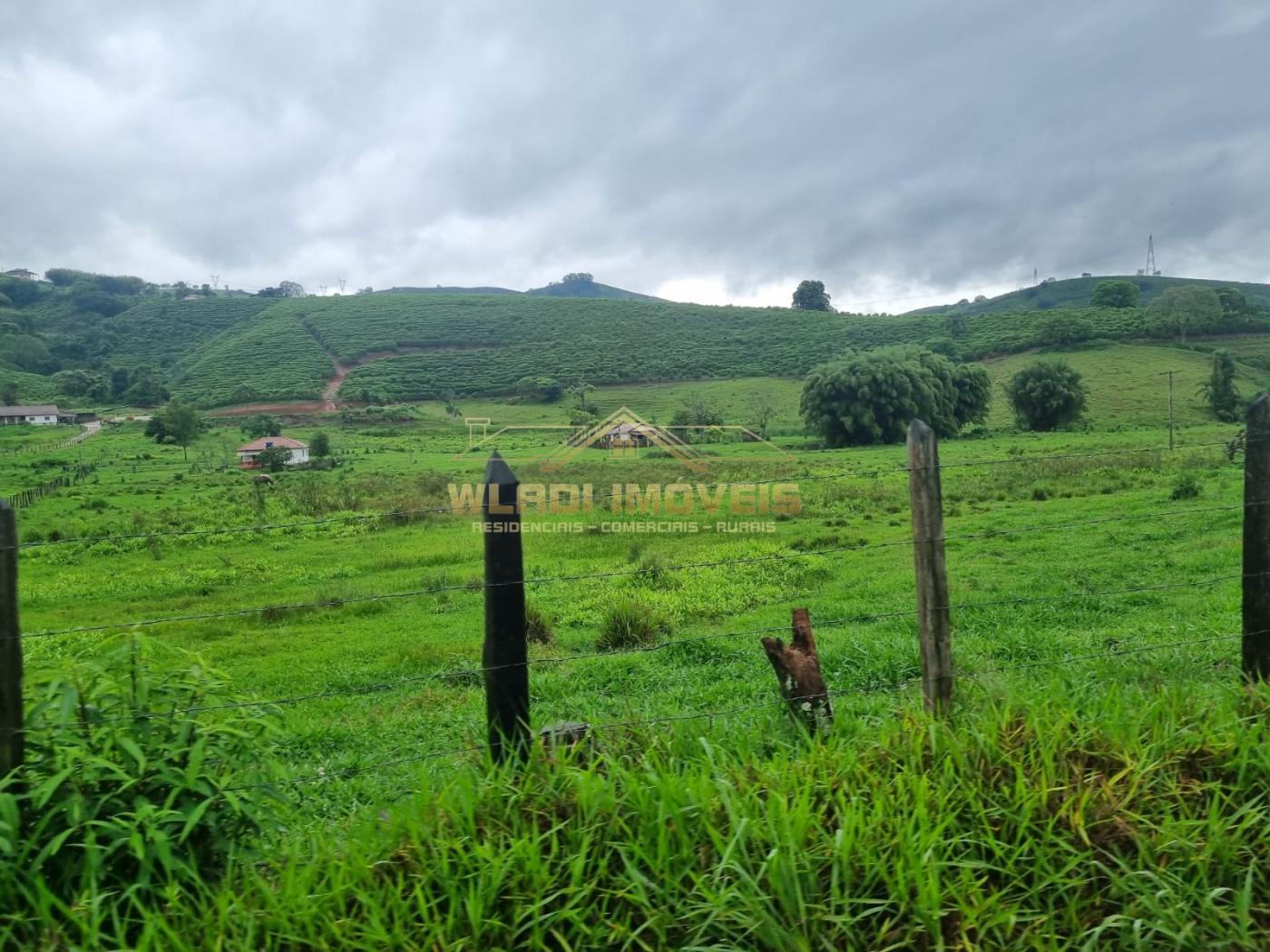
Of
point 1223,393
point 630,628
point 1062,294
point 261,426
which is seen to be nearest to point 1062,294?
point 1062,294

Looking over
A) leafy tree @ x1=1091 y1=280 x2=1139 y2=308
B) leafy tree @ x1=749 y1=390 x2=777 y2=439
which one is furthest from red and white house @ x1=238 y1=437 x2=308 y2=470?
leafy tree @ x1=1091 y1=280 x2=1139 y2=308

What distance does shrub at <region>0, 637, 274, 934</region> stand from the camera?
2150 mm

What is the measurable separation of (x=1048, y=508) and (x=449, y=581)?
12.1m

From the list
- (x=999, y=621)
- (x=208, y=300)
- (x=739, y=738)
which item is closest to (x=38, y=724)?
(x=739, y=738)

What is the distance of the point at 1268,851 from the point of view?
2.44 m

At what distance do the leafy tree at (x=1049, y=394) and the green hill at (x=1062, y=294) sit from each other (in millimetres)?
51586

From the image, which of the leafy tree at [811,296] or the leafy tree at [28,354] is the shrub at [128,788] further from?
the leafy tree at [811,296]

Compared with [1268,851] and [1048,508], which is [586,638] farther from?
[1048,508]

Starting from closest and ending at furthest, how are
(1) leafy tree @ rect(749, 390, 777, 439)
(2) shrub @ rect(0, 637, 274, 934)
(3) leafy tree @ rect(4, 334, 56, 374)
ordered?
→ 1. (2) shrub @ rect(0, 637, 274, 934)
2. (1) leafy tree @ rect(749, 390, 777, 439)
3. (3) leafy tree @ rect(4, 334, 56, 374)

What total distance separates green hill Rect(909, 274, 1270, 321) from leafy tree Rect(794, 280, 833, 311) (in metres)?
13.4

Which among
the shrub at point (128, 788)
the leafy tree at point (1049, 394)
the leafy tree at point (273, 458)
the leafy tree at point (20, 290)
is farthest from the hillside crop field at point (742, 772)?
the leafy tree at point (20, 290)

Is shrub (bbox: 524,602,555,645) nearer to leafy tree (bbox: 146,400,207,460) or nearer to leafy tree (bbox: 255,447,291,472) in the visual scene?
leafy tree (bbox: 255,447,291,472)

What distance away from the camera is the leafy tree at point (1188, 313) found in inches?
2554

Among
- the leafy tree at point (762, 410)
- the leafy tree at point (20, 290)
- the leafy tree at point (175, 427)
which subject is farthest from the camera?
the leafy tree at point (20, 290)
